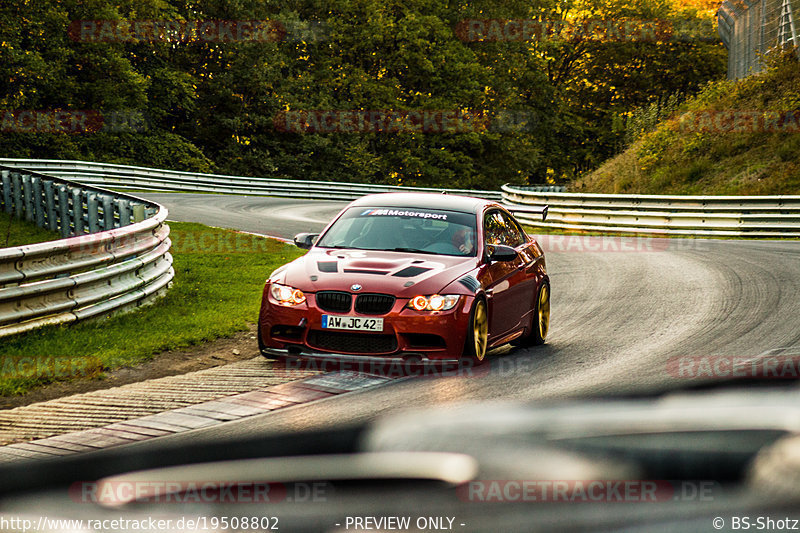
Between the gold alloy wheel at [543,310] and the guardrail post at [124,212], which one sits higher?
the guardrail post at [124,212]

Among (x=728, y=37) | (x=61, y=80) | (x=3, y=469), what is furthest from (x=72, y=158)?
(x=3, y=469)

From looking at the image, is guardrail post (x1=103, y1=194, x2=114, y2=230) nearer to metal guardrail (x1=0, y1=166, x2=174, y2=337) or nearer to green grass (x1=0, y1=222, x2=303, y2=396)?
metal guardrail (x1=0, y1=166, x2=174, y2=337)

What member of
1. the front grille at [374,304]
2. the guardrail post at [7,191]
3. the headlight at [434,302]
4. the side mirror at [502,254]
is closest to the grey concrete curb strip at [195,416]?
the front grille at [374,304]

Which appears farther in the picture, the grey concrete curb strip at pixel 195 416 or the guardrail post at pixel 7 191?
the guardrail post at pixel 7 191

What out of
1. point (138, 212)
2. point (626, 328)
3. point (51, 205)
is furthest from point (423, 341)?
point (51, 205)

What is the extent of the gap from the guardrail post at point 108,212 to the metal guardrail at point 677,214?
14567mm

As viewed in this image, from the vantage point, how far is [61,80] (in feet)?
135

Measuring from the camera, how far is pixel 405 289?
775 cm

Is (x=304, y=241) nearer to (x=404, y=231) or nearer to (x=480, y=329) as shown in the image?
(x=404, y=231)

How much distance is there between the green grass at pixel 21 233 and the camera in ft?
54.2

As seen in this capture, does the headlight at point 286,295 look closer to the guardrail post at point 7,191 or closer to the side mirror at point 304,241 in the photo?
the side mirror at point 304,241

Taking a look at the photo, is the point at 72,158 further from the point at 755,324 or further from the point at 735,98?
the point at 755,324

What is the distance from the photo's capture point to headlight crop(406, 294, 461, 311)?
768 cm

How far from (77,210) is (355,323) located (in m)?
9.95
